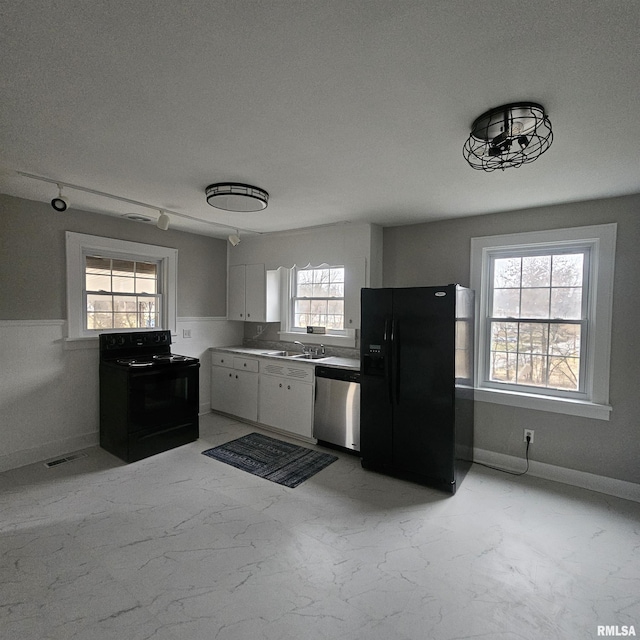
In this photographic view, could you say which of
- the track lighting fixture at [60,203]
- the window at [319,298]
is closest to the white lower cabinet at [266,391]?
the window at [319,298]

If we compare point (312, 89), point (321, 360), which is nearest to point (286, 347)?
point (321, 360)

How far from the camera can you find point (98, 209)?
11.8ft

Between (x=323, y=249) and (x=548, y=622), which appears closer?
(x=548, y=622)

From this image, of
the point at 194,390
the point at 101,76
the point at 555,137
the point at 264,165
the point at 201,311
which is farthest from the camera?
the point at 201,311

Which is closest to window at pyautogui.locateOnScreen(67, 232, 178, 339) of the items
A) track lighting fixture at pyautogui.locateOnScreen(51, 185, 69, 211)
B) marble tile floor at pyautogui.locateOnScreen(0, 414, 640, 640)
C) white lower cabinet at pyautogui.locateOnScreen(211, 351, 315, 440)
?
track lighting fixture at pyautogui.locateOnScreen(51, 185, 69, 211)

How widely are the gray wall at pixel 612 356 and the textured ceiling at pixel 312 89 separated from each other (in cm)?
39

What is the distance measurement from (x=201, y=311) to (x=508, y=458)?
3902 mm

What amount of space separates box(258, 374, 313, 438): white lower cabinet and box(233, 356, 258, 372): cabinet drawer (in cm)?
17

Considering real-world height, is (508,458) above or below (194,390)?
below

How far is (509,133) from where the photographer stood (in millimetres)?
1718

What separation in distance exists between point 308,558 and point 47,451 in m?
2.84

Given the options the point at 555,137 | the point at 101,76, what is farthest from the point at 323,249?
the point at 101,76

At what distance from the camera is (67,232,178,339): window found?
359 centimetres

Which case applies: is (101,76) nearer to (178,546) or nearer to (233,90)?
(233,90)
